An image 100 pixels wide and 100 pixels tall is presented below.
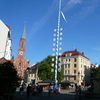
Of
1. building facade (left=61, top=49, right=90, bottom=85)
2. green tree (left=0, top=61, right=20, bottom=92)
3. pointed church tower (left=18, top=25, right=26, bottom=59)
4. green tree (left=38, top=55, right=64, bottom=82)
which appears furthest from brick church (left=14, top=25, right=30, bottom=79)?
green tree (left=0, top=61, right=20, bottom=92)

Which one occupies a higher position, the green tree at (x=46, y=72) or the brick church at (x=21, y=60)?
the brick church at (x=21, y=60)

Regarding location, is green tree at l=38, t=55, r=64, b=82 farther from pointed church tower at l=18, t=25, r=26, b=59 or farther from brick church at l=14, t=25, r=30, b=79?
pointed church tower at l=18, t=25, r=26, b=59

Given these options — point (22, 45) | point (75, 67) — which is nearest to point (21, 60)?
point (22, 45)

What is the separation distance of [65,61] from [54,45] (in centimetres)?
2351

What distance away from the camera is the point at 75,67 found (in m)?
62.3

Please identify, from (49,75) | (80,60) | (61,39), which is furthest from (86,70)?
(61,39)

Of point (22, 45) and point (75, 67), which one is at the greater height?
point (22, 45)

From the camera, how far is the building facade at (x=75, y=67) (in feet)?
200

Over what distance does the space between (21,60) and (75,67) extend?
35.2m

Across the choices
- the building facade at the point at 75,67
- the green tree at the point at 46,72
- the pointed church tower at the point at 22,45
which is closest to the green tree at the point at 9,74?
the green tree at the point at 46,72

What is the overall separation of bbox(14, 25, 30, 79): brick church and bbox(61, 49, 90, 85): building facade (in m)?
24.6

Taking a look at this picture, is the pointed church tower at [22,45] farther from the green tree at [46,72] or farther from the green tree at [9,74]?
the green tree at [9,74]

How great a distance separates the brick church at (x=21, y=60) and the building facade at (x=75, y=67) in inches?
968

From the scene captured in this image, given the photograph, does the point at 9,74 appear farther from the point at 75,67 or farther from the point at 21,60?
the point at 21,60
